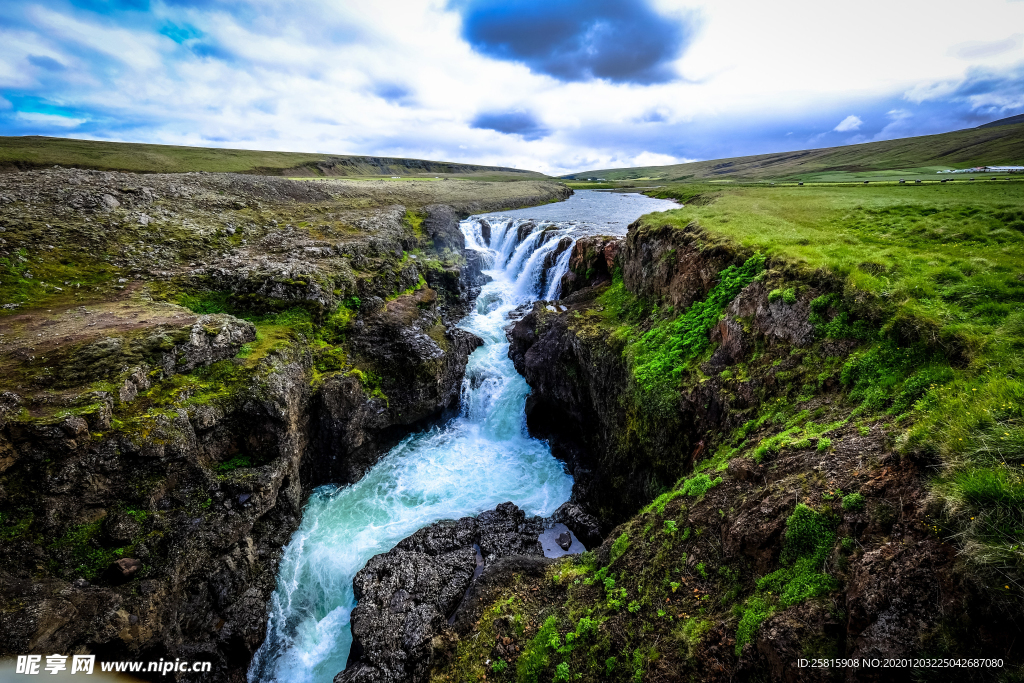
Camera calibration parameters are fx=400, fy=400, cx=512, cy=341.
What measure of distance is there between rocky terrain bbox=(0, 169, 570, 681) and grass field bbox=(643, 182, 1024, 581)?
56.8ft

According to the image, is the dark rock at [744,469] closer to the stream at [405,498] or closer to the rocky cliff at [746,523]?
the rocky cliff at [746,523]

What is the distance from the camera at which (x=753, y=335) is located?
13.0 meters

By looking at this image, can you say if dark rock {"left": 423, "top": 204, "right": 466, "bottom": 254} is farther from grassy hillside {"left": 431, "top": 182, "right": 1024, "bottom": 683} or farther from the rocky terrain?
grassy hillside {"left": 431, "top": 182, "right": 1024, "bottom": 683}

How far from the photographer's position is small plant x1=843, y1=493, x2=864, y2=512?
661 cm

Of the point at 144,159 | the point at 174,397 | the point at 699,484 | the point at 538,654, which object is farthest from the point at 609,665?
the point at 144,159

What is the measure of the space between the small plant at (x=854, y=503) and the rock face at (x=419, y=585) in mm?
10181

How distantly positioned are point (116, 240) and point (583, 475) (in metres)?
27.5

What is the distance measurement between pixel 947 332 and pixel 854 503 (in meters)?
4.73

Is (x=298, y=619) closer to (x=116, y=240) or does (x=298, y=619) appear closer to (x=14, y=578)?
(x=14, y=578)

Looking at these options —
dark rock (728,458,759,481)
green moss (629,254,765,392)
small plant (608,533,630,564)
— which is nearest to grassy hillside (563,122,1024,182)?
green moss (629,254,765,392)

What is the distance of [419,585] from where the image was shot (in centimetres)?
1319

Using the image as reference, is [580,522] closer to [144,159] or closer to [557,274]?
[557,274]

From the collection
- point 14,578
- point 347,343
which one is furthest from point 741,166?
point 14,578

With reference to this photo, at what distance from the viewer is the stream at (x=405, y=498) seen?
13047 mm
